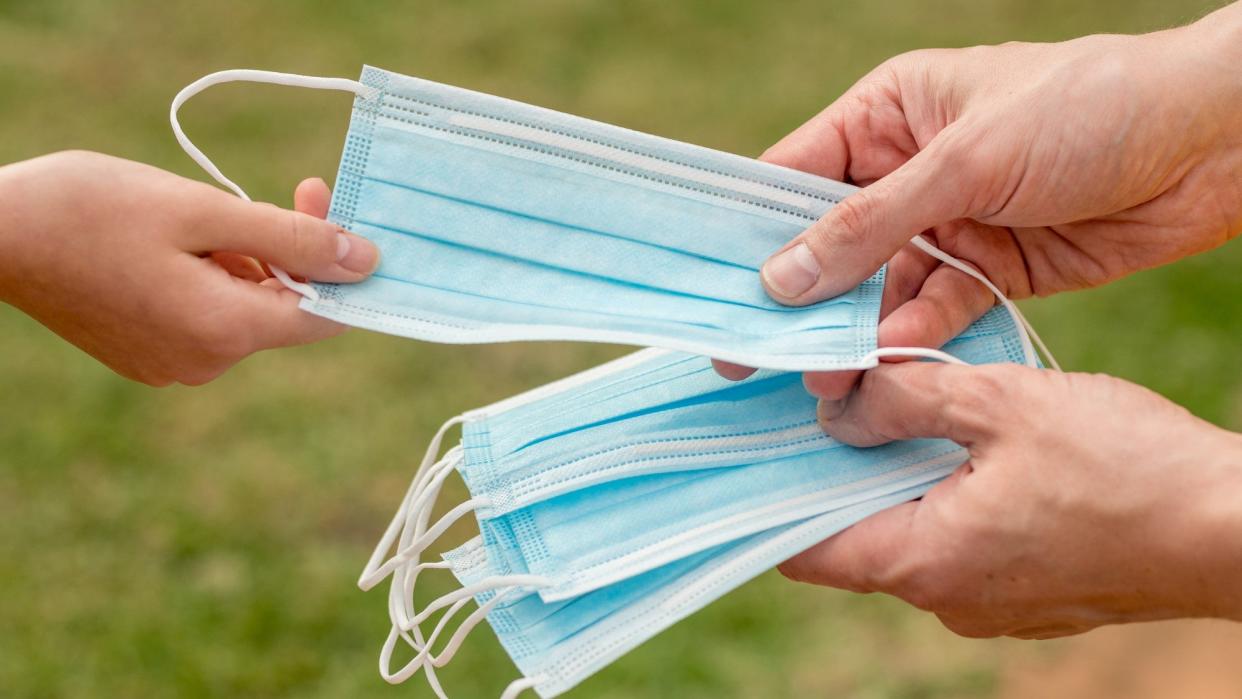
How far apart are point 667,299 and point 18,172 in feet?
2.61

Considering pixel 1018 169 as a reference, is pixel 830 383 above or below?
below

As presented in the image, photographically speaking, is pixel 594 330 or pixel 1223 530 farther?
pixel 594 330

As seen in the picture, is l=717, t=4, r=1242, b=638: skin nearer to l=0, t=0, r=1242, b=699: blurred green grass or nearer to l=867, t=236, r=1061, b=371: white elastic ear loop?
l=867, t=236, r=1061, b=371: white elastic ear loop

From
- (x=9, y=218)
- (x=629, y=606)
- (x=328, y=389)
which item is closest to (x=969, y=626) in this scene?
(x=629, y=606)

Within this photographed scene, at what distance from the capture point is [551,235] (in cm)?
155

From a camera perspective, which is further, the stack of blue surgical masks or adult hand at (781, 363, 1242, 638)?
the stack of blue surgical masks

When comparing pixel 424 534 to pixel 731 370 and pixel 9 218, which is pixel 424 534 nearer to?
pixel 731 370

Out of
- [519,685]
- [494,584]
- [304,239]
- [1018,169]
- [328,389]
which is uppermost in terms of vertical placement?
[328,389]

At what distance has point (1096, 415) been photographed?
1384 millimetres

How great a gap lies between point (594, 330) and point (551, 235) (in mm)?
159

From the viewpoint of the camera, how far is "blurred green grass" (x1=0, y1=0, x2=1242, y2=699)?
2727 mm

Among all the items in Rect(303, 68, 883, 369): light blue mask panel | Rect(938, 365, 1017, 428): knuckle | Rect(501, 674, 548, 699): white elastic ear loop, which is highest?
Rect(303, 68, 883, 369): light blue mask panel

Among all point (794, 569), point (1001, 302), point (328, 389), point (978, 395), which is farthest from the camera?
point (328, 389)

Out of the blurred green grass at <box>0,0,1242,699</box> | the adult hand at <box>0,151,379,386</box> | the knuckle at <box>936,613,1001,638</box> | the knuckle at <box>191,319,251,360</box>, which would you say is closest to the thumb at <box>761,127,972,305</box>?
the knuckle at <box>936,613,1001,638</box>
